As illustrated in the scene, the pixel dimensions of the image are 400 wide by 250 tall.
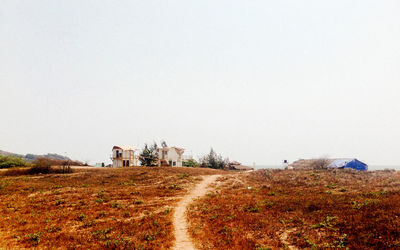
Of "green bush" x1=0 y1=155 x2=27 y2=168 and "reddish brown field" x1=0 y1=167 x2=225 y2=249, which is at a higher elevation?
"green bush" x1=0 y1=155 x2=27 y2=168

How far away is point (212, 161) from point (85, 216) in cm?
7017

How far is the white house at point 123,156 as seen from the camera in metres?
70.8

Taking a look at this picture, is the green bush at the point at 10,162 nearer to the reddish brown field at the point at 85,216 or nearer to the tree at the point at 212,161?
the reddish brown field at the point at 85,216

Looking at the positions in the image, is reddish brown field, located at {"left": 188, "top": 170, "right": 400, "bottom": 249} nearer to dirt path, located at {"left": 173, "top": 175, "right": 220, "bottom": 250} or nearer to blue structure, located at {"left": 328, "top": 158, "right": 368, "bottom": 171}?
dirt path, located at {"left": 173, "top": 175, "right": 220, "bottom": 250}

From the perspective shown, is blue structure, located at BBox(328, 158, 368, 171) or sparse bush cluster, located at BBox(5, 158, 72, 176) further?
blue structure, located at BBox(328, 158, 368, 171)

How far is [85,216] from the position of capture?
1795 cm

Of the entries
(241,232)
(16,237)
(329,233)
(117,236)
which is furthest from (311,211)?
(16,237)

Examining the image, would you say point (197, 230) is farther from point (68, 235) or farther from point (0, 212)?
point (0, 212)

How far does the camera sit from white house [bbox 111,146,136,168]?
232 feet

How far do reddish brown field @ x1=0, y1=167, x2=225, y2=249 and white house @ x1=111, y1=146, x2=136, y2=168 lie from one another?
38216 mm

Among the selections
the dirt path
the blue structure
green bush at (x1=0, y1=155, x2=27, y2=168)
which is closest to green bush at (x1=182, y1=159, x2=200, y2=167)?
the blue structure

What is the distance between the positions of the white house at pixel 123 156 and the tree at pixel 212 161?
86.9 feet

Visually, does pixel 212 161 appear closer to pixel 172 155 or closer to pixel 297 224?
pixel 172 155

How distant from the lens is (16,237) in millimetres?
13750
